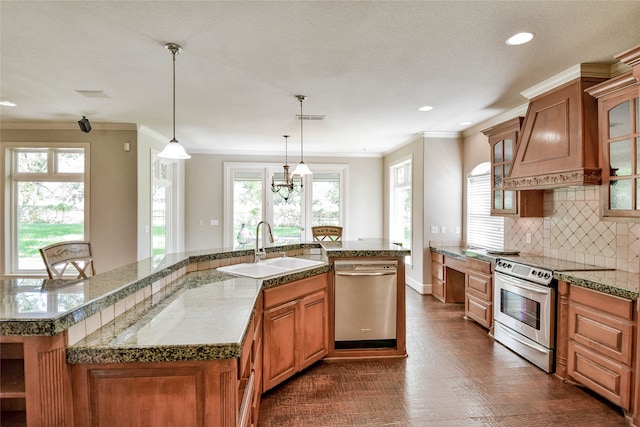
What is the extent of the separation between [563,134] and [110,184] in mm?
5560

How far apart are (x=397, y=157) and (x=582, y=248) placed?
→ 147 inches

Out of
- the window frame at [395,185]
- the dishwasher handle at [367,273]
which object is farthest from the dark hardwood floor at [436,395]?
the window frame at [395,185]

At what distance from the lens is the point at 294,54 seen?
2518mm

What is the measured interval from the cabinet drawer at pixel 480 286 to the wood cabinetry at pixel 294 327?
1981 mm

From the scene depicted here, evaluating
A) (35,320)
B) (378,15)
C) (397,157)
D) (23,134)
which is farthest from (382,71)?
(23,134)

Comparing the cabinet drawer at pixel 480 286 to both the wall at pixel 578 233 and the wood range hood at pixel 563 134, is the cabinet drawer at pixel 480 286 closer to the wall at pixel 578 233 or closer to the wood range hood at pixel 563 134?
the wall at pixel 578 233

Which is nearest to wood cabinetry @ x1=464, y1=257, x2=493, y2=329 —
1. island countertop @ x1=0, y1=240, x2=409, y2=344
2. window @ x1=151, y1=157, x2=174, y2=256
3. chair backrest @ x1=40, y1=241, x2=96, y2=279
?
island countertop @ x1=0, y1=240, x2=409, y2=344

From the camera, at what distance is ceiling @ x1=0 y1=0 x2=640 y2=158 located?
197 cm

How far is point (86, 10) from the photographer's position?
1.96m

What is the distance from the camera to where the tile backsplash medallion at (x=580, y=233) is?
2.77 metres

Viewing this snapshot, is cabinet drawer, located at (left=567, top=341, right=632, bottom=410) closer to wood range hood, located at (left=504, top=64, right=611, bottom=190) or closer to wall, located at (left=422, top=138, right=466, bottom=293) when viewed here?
wood range hood, located at (left=504, top=64, right=611, bottom=190)

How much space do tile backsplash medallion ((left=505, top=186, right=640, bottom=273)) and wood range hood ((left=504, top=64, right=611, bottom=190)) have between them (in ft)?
1.38

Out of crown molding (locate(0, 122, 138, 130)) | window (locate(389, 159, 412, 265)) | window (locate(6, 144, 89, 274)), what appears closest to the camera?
crown molding (locate(0, 122, 138, 130))

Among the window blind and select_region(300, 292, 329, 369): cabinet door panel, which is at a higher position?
the window blind
